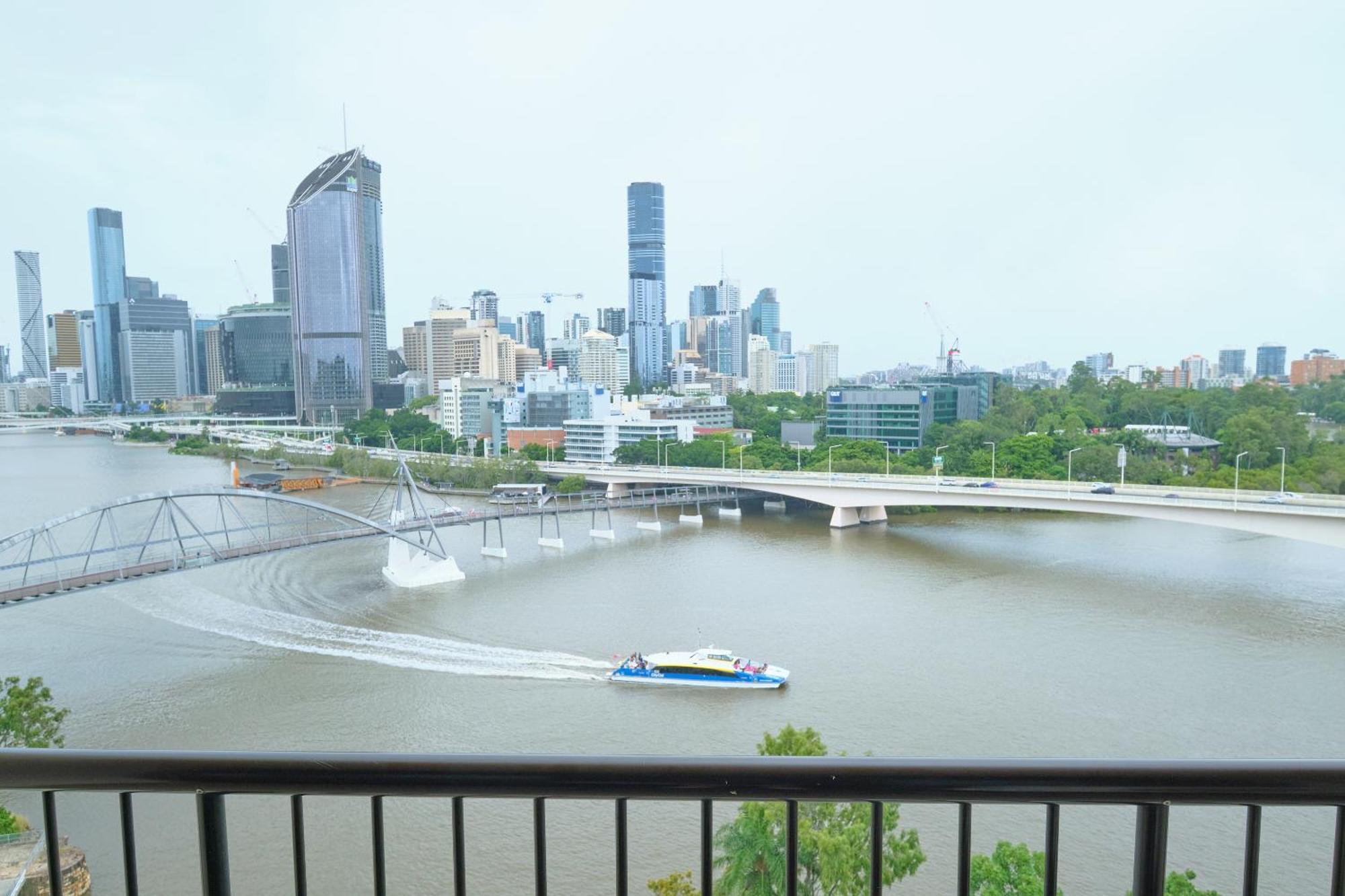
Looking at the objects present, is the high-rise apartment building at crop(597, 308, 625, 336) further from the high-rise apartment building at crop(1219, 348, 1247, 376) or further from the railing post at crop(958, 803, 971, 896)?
the railing post at crop(958, 803, 971, 896)

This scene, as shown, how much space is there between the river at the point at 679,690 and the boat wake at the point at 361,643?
0.07ft

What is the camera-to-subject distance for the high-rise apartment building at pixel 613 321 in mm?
44594

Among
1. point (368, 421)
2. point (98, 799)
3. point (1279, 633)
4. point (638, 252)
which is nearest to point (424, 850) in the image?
point (98, 799)

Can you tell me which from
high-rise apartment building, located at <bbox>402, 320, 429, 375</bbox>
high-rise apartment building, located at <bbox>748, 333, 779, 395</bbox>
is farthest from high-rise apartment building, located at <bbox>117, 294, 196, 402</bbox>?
high-rise apartment building, located at <bbox>748, 333, 779, 395</bbox>

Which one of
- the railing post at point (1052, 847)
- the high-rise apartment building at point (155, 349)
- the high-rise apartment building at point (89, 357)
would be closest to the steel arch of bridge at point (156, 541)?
the railing post at point (1052, 847)

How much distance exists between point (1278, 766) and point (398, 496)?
334 inches

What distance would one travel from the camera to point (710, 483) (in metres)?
11.6

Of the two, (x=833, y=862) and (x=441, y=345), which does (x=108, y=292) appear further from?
(x=833, y=862)

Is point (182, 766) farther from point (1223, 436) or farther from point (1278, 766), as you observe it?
point (1223, 436)

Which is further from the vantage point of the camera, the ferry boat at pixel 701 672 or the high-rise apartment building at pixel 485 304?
the high-rise apartment building at pixel 485 304

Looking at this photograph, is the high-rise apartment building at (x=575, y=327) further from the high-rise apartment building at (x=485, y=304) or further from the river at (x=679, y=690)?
the river at (x=679, y=690)

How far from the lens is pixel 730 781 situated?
37 cm

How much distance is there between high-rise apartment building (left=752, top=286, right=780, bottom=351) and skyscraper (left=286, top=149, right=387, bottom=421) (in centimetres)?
2567

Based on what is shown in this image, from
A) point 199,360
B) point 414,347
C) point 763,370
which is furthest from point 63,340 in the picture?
point 763,370
